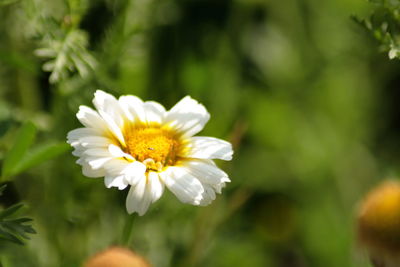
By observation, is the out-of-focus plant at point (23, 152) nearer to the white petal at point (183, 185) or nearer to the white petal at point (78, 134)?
the white petal at point (78, 134)

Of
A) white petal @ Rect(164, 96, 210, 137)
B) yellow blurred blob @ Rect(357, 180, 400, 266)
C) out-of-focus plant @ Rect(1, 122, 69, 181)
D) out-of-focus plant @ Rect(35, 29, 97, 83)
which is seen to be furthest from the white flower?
yellow blurred blob @ Rect(357, 180, 400, 266)

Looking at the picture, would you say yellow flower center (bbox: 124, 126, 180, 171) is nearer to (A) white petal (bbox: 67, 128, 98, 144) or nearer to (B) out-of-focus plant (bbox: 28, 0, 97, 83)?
(A) white petal (bbox: 67, 128, 98, 144)

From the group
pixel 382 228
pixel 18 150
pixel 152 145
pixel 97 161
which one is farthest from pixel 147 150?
pixel 382 228

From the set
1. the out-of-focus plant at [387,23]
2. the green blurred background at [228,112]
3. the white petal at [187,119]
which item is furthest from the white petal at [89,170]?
the out-of-focus plant at [387,23]

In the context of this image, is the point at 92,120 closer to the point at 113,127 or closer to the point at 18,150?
the point at 113,127

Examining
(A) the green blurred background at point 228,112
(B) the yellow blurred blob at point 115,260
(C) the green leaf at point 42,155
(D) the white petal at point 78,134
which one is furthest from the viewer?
(A) the green blurred background at point 228,112

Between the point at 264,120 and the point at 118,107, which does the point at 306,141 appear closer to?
the point at 264,120

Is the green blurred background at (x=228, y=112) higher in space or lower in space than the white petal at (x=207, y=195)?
higher
